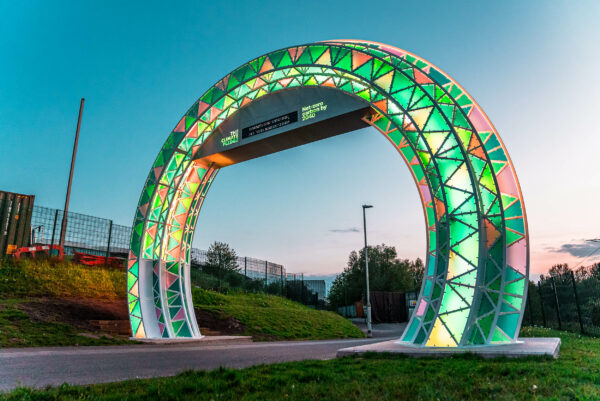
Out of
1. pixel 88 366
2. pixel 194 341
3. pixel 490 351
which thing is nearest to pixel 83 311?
pixel 194 341

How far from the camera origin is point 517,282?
32.9ft

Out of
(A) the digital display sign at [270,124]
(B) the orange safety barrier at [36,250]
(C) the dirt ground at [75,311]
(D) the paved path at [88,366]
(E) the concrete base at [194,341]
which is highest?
(A) the digital display sign at [270,124]

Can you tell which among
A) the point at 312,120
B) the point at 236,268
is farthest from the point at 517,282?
the point at 236,268

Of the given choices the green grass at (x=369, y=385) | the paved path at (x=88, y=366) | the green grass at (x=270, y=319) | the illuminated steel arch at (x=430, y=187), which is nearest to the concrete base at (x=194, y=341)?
the illuminated steel arch at (x=430, y=187)

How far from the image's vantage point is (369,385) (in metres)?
5.27

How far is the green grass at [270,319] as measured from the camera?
789 inches

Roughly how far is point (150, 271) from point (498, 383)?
13718mm

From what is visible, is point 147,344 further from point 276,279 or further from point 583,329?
point 276,279

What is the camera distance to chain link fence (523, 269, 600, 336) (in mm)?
15969

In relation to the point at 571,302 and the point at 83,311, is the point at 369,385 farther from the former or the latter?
the point at 571,302

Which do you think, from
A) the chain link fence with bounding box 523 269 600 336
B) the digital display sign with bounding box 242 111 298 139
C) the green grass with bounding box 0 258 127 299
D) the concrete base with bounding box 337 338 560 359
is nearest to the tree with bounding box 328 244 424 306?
the chain link fence with bounding box 523 269 600 336

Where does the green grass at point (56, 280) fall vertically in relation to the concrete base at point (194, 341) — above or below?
above

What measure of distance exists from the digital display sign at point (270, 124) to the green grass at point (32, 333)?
8.46 metres

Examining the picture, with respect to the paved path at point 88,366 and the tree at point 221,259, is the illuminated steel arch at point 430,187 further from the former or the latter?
the tree at point 221,259
